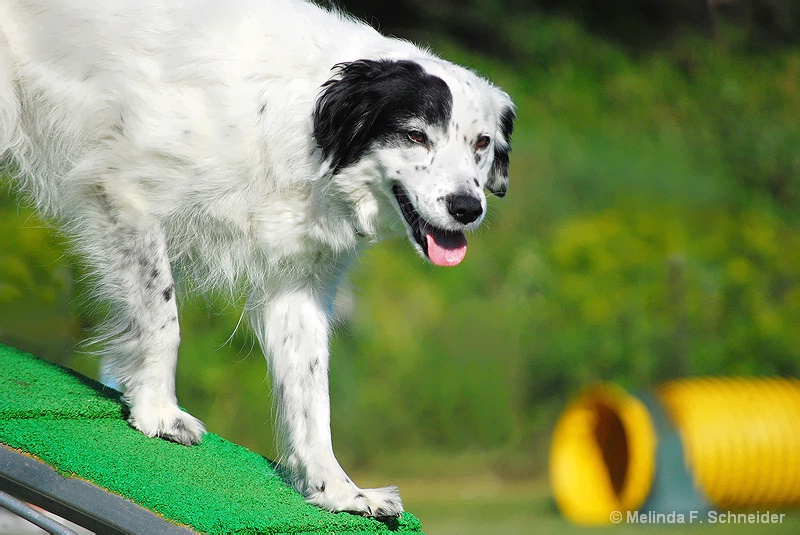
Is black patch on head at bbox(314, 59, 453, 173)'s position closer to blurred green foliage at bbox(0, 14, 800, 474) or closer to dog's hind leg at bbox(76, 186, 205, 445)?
dog's hind leg at bbox(76, 186, 205, 445)

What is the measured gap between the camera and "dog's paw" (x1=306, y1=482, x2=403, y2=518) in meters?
3.57

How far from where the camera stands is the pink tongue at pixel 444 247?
3.58m

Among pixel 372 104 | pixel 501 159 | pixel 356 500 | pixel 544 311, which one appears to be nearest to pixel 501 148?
pixel 501 159

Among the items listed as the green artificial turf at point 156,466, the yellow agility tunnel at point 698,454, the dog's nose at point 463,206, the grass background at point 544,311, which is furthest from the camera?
the grass background at point 544,311

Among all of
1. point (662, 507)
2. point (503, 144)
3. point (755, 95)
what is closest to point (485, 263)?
point (662, 507)

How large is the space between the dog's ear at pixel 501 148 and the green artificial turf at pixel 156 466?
4.44 ft

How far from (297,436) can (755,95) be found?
12.4 m

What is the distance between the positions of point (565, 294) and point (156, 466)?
7800mm

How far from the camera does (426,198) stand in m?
3.52

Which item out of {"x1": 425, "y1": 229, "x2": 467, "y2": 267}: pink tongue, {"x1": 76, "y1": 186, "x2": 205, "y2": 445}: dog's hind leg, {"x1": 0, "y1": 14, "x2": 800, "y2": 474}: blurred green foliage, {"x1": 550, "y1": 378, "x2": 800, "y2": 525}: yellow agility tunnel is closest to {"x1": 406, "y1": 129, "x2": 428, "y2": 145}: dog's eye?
{"x1": 425, "y1": 229, "x2": 467, "y2": 267}: pink tongue

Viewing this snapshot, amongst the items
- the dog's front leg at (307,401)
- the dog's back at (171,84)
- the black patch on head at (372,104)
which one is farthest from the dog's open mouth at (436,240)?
the dog's front leg at (307,401)

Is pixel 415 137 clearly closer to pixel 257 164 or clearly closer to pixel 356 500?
pixel 257 164

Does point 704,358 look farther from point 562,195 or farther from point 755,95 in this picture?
point 755,95

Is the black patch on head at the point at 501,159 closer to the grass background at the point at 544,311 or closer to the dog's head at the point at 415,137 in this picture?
the dog's head at the point at 415,137
